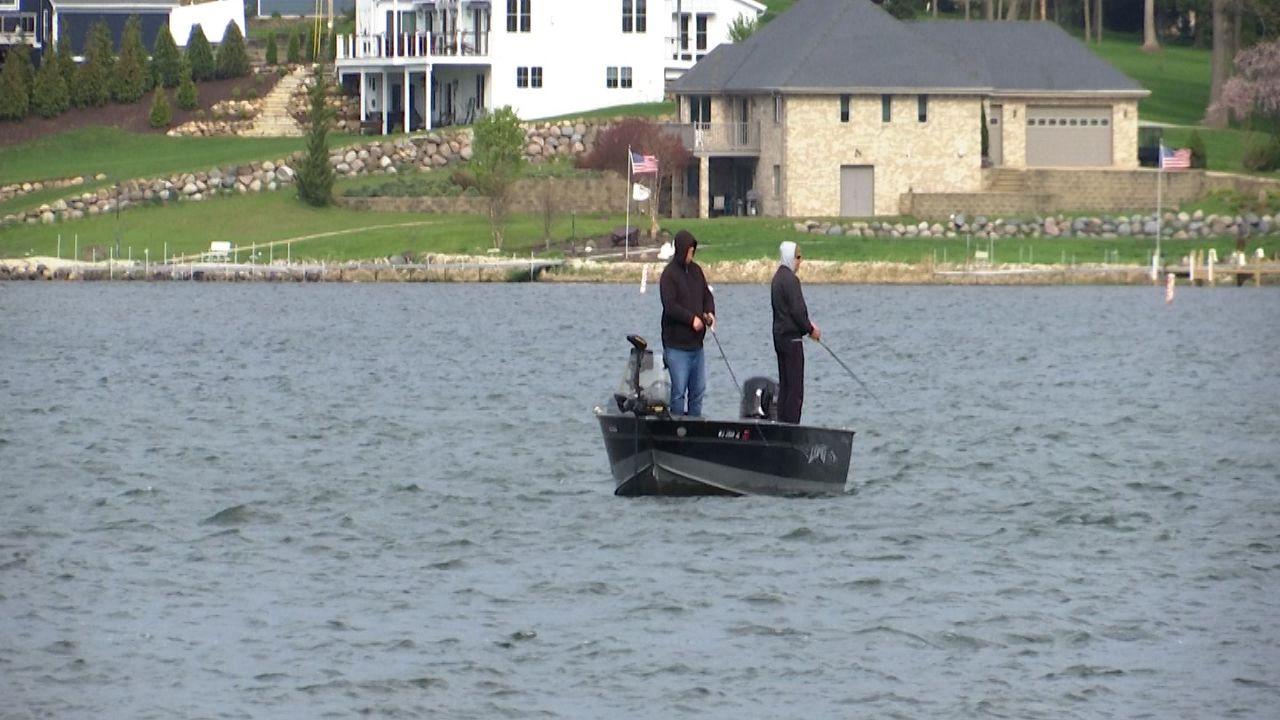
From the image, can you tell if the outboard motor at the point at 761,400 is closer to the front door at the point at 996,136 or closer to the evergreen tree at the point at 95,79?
the front door at the point at 996,136

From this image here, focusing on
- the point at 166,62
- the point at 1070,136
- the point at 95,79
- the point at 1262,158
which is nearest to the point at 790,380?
the point at 1070,136

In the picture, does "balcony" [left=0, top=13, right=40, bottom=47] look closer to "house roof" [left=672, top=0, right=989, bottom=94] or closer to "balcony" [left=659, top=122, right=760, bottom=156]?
"house roof" [left=672, top=0, right=989, bottom=94]

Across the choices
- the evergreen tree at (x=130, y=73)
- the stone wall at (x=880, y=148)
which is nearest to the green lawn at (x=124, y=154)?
the evergreen tree at (x=130, y=73)

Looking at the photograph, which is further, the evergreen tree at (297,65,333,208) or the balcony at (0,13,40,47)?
the balcony at (0,13,40,47)

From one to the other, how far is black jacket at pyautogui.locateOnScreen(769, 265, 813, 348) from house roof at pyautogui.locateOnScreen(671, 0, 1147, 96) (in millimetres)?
58865

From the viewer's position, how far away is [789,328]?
1045 inches

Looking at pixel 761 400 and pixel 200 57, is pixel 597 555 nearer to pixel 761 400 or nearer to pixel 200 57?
pixel 761 400

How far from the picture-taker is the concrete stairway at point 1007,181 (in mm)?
85562

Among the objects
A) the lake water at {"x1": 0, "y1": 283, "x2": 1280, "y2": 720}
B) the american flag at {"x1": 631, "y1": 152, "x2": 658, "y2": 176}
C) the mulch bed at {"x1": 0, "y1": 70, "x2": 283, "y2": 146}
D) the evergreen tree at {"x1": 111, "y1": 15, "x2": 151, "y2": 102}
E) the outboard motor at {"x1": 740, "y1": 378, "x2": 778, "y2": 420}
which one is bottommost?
the lake water at {"x1": 0, "y1": 283, "x2": 1280, "y2": 720}

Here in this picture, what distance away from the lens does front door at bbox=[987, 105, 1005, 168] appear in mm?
89312

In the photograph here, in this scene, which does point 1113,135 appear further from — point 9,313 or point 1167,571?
point 1167,571

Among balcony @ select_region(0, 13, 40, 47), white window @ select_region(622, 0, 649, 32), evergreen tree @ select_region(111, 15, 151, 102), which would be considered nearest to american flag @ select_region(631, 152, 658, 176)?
white window @ select_region(622, 0, 649, 32)

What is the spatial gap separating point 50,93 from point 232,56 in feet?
25.0

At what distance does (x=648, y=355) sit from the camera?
25984mm
